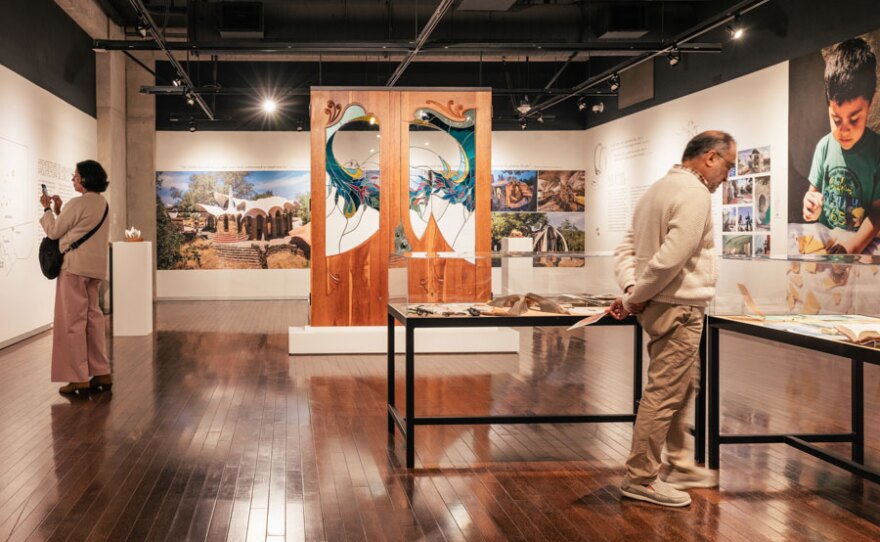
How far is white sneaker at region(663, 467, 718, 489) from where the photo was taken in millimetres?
4238

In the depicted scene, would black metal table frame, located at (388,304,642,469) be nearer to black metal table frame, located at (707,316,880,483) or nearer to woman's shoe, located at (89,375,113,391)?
black metal table frame, located at (707,316,880,483)

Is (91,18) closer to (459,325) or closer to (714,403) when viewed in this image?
(459,325)

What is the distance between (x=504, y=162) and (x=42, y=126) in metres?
8.99

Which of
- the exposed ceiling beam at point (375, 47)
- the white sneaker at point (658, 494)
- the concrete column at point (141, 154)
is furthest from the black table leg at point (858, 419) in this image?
the concrete column at point (141, 154)

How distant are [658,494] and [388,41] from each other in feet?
29.7

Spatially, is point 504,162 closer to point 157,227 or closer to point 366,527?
point 157,227

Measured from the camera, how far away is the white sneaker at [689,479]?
4.24 metres

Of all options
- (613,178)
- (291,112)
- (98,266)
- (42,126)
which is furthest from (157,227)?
(98,266)

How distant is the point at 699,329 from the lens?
3.99 meters

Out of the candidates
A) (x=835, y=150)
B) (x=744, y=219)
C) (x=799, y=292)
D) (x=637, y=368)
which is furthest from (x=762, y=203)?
(x=799, y=292)

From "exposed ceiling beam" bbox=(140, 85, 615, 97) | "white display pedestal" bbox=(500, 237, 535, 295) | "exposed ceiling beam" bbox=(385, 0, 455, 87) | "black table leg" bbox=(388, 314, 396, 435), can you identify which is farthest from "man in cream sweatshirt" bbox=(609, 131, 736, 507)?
"exposed ceiling beam" bbox=(140, 85, 615, 97)

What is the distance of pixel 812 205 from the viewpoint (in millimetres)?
9719

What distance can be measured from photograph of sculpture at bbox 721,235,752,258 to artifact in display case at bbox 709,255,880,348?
6.72 metres

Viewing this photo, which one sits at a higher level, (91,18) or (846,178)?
(91,18)
